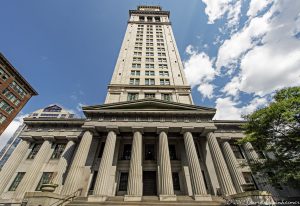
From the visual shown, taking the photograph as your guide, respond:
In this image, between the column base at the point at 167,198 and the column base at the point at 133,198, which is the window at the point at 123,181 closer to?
the column base at the point at 133,198

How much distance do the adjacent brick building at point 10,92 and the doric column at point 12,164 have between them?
32274 millimetres

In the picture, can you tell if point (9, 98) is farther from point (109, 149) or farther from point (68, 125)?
point (109, 149)

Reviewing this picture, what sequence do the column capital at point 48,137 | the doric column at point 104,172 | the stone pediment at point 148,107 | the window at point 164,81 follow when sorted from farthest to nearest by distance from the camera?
the window at point 164,81 → the column capital at point 48,137 → the stone pediment at point 148,107 → the doric column at point 104,172

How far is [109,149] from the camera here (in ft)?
59.7

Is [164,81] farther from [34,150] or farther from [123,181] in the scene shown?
[34,150]

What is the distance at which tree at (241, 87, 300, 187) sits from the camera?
12.3 meters

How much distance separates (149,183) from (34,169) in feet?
49.3

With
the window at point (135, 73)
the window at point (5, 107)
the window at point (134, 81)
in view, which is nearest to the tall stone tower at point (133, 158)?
the window at point (134, 81)

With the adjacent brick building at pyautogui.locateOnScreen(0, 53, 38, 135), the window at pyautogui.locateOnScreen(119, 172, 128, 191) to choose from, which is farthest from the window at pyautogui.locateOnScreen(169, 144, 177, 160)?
the adjacent brick building at pyautogui.locateOnScreen(0, 53, 38, 135)

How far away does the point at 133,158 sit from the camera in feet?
57.4

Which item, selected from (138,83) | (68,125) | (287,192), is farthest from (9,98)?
(287,192)

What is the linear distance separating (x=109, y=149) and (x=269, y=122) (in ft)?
54.4

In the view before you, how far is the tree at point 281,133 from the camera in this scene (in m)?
12.3

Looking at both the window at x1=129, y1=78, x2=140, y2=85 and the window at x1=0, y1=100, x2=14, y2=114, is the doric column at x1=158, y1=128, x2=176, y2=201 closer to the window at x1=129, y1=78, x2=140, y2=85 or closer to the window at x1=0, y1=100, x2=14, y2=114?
the window at x1=129, y1=78, x2=140, y2=85
